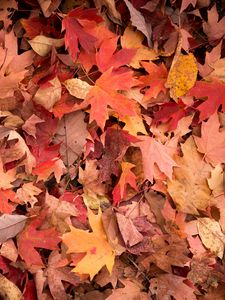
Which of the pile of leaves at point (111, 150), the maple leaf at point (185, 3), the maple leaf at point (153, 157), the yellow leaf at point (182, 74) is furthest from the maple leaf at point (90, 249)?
the maple leaf at point (185, 3)

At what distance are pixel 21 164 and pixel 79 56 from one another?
0.38 m

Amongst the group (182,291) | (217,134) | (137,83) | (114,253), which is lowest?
(182,291)

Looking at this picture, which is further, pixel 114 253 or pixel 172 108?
pixel 172 108

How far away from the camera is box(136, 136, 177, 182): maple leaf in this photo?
1.39m

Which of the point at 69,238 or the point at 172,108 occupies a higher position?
the point at 172,108

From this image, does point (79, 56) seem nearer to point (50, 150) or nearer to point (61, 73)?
point (61, 73)

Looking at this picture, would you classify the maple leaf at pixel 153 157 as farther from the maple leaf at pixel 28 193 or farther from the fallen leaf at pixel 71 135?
the maple leaf at pixel 28 193

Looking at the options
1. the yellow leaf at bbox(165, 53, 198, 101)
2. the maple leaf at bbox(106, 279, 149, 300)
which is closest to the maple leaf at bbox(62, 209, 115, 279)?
the maple leaf at bbox(106, 279, 149, 300)

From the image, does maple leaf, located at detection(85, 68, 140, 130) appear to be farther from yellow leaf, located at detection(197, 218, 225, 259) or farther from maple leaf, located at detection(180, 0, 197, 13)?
yellow leaf, located at detection(197, 218, 225, 259)

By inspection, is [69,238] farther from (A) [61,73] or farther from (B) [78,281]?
(A) [61,73]

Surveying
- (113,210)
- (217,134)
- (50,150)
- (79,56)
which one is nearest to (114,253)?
(113,210)

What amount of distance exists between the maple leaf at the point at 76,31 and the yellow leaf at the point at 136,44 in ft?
0.40

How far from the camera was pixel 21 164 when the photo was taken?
52.9 inches

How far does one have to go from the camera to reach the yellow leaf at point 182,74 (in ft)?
4.61
